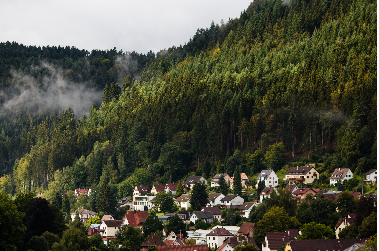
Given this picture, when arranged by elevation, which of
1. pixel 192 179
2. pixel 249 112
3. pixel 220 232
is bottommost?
pixel 220 232

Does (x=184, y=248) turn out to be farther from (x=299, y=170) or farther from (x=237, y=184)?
(x=299, y=170)

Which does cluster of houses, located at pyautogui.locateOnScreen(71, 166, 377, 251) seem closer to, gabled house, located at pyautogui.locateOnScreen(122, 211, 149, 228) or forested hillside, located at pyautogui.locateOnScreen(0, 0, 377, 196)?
gabled house, located at pyautogui.locateOnScreen(122, 211, 149, 228)

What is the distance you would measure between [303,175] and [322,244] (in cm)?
4002

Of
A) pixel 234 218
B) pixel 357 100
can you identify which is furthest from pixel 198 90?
pixel 234 218

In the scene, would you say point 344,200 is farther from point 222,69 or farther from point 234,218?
point 222,69

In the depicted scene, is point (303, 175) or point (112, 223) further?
point (303, 175)

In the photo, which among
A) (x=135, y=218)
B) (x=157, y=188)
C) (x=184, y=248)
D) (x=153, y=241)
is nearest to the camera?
(x=184, y=248)

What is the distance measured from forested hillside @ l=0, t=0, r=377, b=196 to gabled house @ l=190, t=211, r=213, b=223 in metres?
22.7

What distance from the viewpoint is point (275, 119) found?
127250 millimetres

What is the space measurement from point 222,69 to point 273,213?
316 ft

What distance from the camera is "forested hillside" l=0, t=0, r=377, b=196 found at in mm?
118000

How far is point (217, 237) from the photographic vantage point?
86.2m

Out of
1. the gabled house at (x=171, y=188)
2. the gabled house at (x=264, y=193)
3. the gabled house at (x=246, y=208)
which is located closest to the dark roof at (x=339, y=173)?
the gabled house at (x=264, y=193)

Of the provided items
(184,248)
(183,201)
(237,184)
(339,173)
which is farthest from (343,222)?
(183,201)
